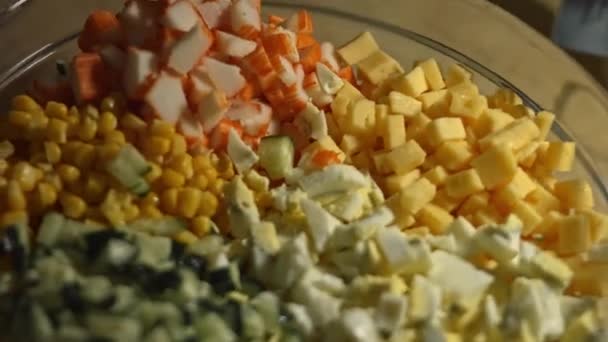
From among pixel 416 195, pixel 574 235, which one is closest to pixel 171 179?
pixel 416 195

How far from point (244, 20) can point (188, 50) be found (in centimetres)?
12

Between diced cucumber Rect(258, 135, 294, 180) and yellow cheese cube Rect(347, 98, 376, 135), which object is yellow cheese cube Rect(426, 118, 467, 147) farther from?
diced cucumber Rect(258, 135, 294, 180)

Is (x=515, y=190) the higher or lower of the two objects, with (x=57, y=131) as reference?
lower

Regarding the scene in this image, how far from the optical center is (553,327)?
1.12 m

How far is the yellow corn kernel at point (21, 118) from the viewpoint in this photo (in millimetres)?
1232

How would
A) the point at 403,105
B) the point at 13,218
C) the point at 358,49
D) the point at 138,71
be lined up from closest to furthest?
1. the point at 13,218
2. the point at 138,71
3. the point at 403,105
4. the point at 358,49

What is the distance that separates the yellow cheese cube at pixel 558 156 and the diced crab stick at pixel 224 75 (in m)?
0.47

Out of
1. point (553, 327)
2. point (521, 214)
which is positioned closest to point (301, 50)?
point (521, 214)

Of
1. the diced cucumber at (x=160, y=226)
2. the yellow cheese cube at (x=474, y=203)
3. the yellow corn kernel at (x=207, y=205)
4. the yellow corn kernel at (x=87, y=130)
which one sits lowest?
the yellow cheese cube at (x=474, y=203)

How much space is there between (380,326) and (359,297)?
2.2 inches

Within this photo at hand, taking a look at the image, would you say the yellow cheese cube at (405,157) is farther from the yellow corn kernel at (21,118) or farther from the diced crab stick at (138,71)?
the yellow corn kernel at (21,118)

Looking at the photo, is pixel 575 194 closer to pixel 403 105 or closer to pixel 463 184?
pixel 463 184

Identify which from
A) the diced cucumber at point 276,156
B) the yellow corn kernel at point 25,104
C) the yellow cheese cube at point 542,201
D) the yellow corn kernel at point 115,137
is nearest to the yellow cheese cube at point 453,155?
the yellow cheese cube at point 542,201

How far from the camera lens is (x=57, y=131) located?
3.98 feet
